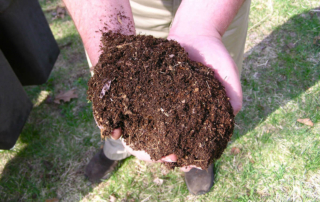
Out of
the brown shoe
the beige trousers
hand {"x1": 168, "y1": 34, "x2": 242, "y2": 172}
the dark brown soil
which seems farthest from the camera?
the brown shoe

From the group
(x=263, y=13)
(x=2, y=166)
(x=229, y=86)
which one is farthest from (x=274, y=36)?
(x=2, y=166)

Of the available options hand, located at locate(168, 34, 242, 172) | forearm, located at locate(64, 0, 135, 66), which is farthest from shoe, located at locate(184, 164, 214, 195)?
forearm, located at locate(64, 0, 135, 66)

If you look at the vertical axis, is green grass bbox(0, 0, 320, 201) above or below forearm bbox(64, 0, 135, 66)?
below

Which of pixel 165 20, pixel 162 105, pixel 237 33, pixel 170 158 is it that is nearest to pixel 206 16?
pixel 165 20

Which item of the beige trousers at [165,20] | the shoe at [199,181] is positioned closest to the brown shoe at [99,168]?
the shoe at [199,181]

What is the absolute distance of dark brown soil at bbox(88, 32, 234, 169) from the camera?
1504 millimetres

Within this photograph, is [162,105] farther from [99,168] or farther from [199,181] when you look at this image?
[99,168]

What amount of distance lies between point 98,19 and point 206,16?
91cm

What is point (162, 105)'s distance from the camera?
4.95ft

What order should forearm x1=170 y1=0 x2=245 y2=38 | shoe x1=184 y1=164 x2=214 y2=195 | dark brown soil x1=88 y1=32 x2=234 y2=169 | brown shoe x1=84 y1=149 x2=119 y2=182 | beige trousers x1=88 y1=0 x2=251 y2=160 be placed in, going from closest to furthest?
dark brown soil x1=88 y1=32 x2=234 y2=169 → forearm x1=170 y1=0 x2=245 y2=38 → beige trousers x1=88 y1=0 x2=251 y2=160 → shoe x1=184 y1=164 x2=214 y2=195 → brown shoe x1=84 y1=149 x2=119 y2=182

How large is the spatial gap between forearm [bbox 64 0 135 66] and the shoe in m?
1.96

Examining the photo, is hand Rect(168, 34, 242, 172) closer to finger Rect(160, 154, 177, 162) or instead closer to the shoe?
finger Rect(160, 154, 177, 162)

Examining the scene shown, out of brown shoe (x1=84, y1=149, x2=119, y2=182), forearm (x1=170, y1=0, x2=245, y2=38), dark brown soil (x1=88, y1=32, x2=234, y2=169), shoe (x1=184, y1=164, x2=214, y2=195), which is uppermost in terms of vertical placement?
forearm (x1=170, y1=0, x2=245, y2=38)

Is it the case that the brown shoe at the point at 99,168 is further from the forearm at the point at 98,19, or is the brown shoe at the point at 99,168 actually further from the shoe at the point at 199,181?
the forearm at the point at 98,19
